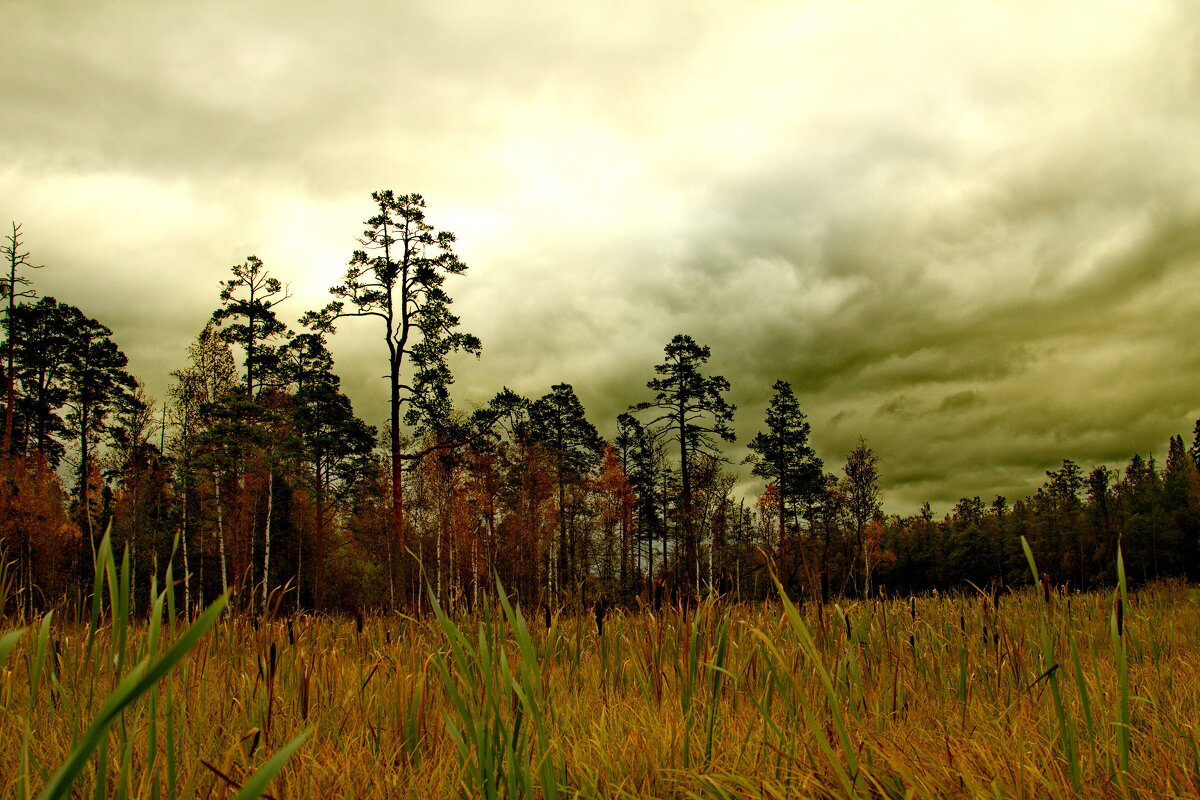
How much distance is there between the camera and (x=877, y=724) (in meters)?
2.36

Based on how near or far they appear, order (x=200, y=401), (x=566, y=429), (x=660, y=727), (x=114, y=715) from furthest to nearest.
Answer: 1. (x=566, y=429)
2. (x=200, y=401)
3. (x=660, y=727)
4. (x=114, y=715)

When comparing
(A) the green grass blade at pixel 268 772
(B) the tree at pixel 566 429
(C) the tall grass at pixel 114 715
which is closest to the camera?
(C) the tall grass at pixel 114 715

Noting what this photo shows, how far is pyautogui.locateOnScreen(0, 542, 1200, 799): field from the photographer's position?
64.9 inches

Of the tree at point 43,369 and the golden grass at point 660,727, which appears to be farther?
the tree at point 43,369

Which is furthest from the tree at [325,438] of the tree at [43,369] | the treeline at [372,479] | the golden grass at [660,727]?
the golden grass at [660,727]

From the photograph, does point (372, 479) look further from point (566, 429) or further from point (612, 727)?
point (612, 727)

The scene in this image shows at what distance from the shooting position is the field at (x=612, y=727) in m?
1.65

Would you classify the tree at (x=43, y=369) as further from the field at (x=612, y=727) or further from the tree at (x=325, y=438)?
the field at (x=612, y=727)

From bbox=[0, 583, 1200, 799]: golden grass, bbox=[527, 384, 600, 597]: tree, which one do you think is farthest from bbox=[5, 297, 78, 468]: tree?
bbox=[0, 583, 1200, 799]: golden grass

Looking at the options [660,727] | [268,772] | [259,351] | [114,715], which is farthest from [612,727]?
[259,351]

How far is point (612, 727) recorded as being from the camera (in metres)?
2.44

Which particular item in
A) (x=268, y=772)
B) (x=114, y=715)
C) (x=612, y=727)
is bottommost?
(x=612, y=727)

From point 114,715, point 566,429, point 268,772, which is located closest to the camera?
point 114,715

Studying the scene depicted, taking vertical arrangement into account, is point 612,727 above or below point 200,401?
below
